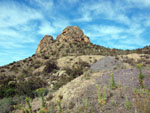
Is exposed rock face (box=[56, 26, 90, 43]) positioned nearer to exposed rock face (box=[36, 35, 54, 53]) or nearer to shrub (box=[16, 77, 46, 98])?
exposed rock face (box=[36, 35, 54, 53])

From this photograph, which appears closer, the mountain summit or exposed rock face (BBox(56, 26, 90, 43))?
the mountain summit

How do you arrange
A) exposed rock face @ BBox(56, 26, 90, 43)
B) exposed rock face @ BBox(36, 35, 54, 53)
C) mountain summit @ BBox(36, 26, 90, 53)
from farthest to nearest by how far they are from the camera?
exposed rock face @ BBox(36, 35, 54, 53), exposed rock face @ BBox(56, 26, 90, 43), mountain summit @ BBox(36, 26, 90, 53)

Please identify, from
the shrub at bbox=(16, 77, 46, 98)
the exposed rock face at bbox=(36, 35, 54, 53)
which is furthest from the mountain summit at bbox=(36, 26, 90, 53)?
the shrub at bbox=(16, 77, 46, 98)

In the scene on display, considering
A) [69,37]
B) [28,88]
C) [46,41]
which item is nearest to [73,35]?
[69,37]

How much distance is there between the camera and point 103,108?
4.13 m

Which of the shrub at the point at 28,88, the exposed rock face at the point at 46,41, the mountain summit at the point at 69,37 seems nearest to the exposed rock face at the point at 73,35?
the mountain summit at the point at 69,37

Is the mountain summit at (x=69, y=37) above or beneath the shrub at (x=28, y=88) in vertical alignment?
above

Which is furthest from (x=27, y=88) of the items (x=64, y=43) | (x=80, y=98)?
(x=64, y=43)

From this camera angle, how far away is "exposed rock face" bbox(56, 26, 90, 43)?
130 ft

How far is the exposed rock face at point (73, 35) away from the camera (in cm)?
3971

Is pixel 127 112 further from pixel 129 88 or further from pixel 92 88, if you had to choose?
pixel 92 88

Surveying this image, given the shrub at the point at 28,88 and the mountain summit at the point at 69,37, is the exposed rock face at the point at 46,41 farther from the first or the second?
the shrub at the point at 28,88

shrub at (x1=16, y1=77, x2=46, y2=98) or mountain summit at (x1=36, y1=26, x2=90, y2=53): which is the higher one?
mountain summit at (x1=36, y1=26, x2=90, y2=53)

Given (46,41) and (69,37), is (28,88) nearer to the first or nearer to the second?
(69,37)
